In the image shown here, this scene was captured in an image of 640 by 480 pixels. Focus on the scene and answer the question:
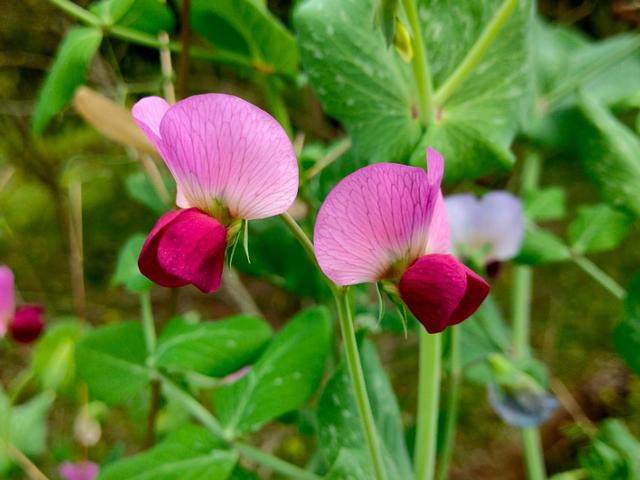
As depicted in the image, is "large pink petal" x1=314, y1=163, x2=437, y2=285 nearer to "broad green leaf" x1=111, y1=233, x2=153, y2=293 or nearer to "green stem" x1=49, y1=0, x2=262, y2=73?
"broad green leaf" x1=111, y1=233, x2=153, y2=293

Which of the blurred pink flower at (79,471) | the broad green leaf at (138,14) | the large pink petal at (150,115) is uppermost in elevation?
the broad green leaf at (138,14)

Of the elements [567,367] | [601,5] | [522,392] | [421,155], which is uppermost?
[601,5]

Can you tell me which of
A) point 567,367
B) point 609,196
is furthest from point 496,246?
point 567,367

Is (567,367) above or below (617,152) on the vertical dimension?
below

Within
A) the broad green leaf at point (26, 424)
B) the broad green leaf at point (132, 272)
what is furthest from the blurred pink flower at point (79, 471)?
the broad green leaf at point (132, 272)

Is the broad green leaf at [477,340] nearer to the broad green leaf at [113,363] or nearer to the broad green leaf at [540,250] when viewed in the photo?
the broad green leaf at [540,250]

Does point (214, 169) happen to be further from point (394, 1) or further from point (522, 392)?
point (522, 392)
